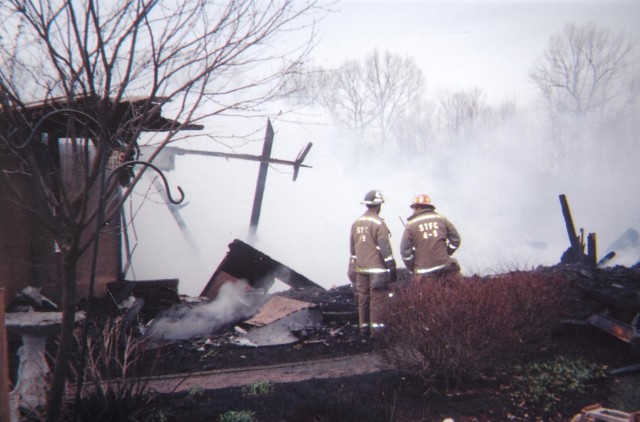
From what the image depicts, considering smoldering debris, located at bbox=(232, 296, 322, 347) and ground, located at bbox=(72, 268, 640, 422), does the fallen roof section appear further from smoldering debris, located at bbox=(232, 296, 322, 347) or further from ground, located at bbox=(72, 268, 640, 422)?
ground, located at bbox=(72, 268, 640, 422)

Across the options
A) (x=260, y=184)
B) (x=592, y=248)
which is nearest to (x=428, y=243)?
(x=592, y=248)

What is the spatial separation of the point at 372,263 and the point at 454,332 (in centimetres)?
265

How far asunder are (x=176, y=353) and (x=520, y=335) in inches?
191

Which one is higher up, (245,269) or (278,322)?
(245,269)

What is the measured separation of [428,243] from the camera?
770 cm

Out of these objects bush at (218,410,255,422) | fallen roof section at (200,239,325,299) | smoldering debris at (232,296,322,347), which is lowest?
smoldering debris at (232,296,322,347)

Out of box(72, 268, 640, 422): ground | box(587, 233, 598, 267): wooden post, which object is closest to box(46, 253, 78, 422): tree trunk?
box(72, 268, 640, 422): ground

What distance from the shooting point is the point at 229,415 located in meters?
4.41

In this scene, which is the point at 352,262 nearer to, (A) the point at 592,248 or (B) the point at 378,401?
(B) the point at 378,401

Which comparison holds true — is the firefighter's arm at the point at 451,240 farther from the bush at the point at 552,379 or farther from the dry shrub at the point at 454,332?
the bush at the point at 552,379

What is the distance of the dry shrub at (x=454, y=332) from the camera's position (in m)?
5.21

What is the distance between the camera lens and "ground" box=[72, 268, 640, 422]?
4590 mm

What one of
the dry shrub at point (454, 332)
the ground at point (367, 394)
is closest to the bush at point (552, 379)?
the ground at point (367, 394)

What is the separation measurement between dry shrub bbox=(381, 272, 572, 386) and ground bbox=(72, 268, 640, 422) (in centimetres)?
24
